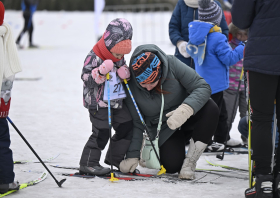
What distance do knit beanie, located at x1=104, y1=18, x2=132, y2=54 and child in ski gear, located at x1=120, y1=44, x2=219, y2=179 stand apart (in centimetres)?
11

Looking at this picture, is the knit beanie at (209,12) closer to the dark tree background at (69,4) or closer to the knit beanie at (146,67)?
the knit beanie at (146,67)

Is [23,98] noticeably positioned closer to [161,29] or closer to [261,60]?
[261,60]

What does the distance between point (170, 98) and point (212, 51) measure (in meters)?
0.87

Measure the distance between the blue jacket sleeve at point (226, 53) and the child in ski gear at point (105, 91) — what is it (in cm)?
104

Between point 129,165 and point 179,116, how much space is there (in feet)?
1.76

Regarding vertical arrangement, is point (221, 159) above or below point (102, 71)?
below

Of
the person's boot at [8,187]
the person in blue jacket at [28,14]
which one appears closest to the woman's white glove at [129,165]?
the person's boot at [8,187]

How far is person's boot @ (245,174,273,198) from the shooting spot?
2371 mm

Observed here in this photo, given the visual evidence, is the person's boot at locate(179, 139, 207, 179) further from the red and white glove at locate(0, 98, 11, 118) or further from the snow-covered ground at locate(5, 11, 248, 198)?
the red and white glove at locate(0, 98, 11, 118)

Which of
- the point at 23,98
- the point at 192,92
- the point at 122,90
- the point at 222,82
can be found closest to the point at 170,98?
the point at 192,92

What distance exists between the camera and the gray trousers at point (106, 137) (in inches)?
117

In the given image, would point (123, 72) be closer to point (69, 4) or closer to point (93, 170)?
point (93, 170)

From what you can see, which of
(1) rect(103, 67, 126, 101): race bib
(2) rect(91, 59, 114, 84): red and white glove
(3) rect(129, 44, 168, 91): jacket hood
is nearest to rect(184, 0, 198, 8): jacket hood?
(3) rect(129, 44, 168, 91): jacket hood

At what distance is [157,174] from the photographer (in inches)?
121
